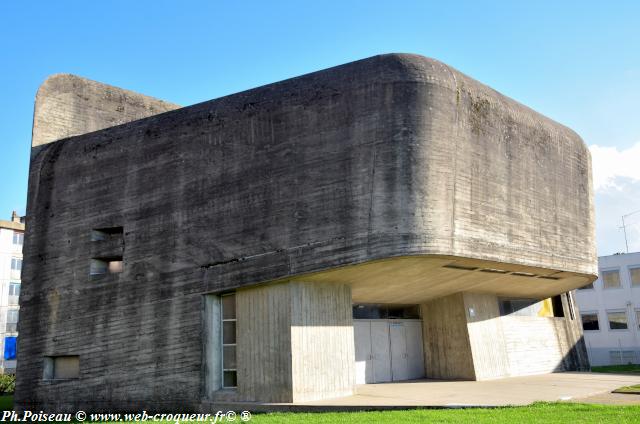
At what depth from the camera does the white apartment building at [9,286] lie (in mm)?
42906

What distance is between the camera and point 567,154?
18.3 metres

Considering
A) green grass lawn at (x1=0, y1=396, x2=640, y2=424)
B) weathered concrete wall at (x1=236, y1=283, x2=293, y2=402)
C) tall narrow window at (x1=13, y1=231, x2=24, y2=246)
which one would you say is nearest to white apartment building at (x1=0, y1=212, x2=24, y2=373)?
tall narrow window at (x1=13, y1=231, x2=24, y2=246)

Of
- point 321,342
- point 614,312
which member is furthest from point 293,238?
point 614,312

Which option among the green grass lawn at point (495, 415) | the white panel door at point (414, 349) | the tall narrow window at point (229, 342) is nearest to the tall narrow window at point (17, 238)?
the tall narrow window at point (229, 342)

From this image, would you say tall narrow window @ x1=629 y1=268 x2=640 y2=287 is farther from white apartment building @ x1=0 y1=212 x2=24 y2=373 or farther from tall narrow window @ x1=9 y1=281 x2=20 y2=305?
tall narrow window @ x1=9 y1=281 x2=20 y2=305

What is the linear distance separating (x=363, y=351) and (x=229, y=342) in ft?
16.0

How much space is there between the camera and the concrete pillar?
44.8 feet

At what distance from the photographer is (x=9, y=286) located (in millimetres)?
44500

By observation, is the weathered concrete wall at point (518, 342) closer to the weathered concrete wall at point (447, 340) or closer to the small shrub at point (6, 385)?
the weathered concrete wall at point (447, 340)

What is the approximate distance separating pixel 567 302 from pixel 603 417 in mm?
14803

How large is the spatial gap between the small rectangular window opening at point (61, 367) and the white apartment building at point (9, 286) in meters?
29.7

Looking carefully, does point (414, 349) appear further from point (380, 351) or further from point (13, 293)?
point (13, 293)

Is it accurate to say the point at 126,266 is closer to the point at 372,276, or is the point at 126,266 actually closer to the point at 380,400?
the point at 372,276

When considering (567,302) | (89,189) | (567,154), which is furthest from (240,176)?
(567,302)
